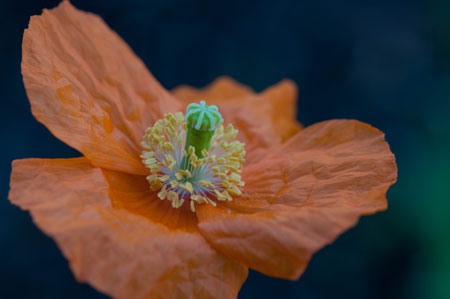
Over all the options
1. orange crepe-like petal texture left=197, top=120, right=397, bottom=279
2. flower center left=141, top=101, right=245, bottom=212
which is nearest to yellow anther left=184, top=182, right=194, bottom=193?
flower center left=141, top=101, right=245, bottom=212

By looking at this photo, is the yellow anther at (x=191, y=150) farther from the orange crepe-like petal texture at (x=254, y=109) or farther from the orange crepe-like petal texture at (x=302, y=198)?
the orange crepe-like petal texture at (x=254, y=109)

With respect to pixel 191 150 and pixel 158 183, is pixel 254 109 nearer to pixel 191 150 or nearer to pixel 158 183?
pixel 191 150

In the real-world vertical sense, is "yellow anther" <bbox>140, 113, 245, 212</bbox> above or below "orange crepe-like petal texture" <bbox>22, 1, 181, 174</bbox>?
below

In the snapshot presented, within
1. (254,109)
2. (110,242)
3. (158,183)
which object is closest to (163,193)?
(158,183)

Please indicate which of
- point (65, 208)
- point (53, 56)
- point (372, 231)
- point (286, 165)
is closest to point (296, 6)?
point (372, 231)

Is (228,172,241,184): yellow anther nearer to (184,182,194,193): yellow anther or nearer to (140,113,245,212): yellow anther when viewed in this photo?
(140,113,245,212): yellow anther

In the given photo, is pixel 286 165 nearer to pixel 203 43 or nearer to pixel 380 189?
pixel 380 189
